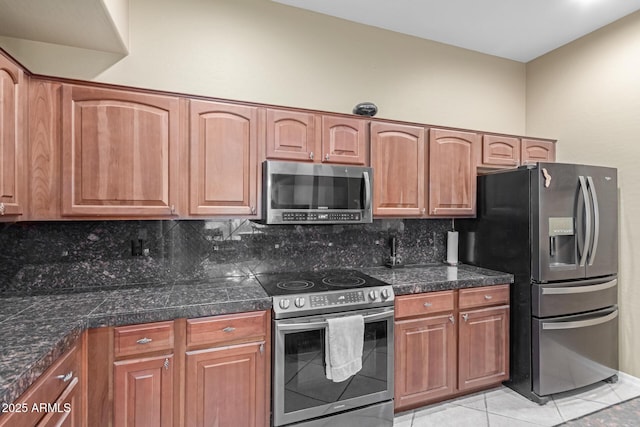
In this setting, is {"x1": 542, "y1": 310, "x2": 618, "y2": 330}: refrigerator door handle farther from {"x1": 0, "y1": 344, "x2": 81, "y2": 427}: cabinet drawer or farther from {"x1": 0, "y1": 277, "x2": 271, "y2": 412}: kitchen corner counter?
{"x1": 0, "y1": 344, "x2": 81, "y2": 427}: cabinet drawer

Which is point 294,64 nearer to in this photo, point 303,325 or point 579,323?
point 303,325

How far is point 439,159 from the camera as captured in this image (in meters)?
2.70

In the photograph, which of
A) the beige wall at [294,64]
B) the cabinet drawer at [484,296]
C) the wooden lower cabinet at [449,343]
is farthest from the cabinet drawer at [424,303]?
the beige wall at [294,64]

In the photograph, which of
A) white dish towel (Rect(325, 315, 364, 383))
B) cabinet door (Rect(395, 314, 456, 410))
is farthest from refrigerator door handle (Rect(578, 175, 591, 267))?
white dish towel (Rect(325, 315, 364, 383))

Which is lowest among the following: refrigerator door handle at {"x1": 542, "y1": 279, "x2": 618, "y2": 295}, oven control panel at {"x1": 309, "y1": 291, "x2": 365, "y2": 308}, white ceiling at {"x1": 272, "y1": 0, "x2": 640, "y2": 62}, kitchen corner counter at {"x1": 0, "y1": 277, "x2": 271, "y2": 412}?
refrigerator door handle at {"x1": 542, "y1": 279, "x2": 618, "y2": 295}

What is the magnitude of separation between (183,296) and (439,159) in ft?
7.17

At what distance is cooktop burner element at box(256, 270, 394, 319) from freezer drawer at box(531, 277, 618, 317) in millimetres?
1170

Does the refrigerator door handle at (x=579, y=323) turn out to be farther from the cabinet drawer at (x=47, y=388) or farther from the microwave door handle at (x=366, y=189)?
the cabinet drawer at (x=47, y=388)

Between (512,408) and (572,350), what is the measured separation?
0.65 metres

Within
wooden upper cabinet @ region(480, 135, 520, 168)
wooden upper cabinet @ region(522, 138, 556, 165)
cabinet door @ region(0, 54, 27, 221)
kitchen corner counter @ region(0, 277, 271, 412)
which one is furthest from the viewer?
wooden upper cabinet @ region(522, 138, 556, 165)

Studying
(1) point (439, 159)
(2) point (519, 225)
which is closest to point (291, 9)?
(1) point (439, 159)

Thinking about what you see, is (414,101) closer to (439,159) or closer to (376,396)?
(439,159)

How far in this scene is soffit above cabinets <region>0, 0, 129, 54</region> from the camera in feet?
5.55

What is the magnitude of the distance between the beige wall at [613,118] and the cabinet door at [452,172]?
1086 mm
